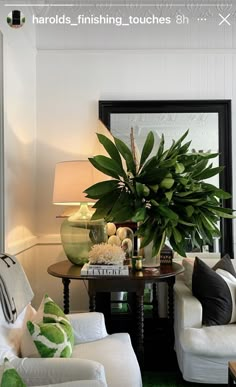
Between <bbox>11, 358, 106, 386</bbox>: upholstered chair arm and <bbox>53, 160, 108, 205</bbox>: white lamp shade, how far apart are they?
1388mm

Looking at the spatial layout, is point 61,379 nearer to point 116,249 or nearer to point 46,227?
point 116,249

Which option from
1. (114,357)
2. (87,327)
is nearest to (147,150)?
(87,327)

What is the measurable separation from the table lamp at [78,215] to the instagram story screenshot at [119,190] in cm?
1

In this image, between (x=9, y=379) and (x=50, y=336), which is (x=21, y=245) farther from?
(x=9, y=379)

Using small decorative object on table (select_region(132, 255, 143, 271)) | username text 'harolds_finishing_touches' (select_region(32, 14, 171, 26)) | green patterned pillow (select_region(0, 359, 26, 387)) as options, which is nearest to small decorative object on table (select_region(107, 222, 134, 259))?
small decorative object on table (select_region(132, 255, 143, 271))

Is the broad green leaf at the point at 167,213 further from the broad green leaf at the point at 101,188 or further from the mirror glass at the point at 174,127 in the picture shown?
the mirror glass at the point at 174,127

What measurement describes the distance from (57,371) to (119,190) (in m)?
1.37

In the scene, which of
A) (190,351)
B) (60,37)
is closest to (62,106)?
(60,37)

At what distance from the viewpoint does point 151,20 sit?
10.8 ft

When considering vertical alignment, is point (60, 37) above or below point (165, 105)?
above

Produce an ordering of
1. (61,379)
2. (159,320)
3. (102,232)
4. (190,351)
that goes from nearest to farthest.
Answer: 1. (61,379)
2. (190,351)
3. (102,232)
4. (159,320)

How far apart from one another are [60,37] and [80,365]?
2890 mm

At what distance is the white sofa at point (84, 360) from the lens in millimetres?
1372

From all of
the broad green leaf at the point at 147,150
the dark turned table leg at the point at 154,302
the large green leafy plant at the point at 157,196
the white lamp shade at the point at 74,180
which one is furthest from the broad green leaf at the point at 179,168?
the dark turned table leg at the point at 154,302
